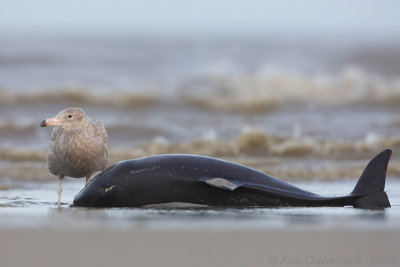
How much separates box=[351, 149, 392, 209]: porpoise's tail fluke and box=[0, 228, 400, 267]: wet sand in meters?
1.32

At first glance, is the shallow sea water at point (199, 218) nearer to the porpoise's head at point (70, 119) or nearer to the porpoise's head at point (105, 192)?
the porpoise's head at point (105, 192)

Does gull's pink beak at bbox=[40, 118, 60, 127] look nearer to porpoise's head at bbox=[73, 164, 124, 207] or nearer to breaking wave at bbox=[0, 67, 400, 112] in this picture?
porpoise's head at bbox=[73, 164, 124, 207]

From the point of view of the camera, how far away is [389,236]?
542cm

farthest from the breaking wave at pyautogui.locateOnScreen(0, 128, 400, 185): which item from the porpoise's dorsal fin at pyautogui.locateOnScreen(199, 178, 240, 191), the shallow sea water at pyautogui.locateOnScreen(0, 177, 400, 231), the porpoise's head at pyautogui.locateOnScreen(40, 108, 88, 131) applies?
the porpoise's dorsal fin at pyautogui.locateOnScreen(199, 178, 240, 191)

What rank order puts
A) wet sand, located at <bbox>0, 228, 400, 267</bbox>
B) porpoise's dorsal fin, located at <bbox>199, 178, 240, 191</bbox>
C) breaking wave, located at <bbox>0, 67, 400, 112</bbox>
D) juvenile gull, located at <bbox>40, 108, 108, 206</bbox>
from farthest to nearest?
breaking wave, located at <bbox>0, 67, 400, 112</bbox> < juvenile gull, located at <bbox>40, 108, 108, 206</bbox> < porpoise's dorsal fin, located at <bbox>199, 178, 240, 191</bbox> < wet sand, located at <bbox>0, 228, 400, 267</bbox>

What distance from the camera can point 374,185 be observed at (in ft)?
22.6

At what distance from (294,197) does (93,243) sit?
7.50 ft

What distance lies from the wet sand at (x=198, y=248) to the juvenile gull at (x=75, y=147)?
2386 mm

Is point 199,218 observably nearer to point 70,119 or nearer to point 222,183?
point 222,183

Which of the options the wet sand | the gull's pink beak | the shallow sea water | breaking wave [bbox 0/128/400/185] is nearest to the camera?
the wet sand

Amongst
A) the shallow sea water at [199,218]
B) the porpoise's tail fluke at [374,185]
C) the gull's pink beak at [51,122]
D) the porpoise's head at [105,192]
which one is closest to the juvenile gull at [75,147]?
the gull's pink beak at [51,122]

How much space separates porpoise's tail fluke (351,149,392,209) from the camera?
685cm

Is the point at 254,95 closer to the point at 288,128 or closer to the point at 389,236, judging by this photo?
the point at 288,128

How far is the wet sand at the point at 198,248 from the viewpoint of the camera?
467cm
